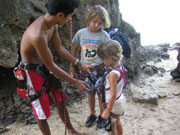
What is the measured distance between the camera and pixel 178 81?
197 inches

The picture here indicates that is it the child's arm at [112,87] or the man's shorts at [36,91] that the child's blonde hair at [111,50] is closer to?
the child's arm at [112,87]

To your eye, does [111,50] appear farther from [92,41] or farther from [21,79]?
[21,79]

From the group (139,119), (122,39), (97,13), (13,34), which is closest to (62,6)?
(97,13)

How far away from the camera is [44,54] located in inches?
69.5

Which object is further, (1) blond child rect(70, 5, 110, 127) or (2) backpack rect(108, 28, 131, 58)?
(2) backpack rect(108, 28, 131, 58)

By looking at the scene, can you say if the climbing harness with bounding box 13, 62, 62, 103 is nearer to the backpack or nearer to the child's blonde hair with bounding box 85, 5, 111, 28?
the child's blonde hair with bounding box 85, 5, 111, 28

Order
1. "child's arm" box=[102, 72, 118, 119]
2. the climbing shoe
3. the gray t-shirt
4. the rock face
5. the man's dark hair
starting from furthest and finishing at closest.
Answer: the climbing shoe < the rock face < the gray t-shirt < "child's arm" box=[102, 72, 118, 119] < the man's dark hair

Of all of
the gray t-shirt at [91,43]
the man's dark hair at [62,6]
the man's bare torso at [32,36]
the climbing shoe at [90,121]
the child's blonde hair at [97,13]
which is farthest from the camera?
the climbing shoe at [90,121]

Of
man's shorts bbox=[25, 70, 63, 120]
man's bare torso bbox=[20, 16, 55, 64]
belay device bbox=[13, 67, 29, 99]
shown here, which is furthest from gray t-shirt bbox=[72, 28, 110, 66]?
belay device bbox=[13, 67, 29, 99]

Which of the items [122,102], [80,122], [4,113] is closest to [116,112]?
[122,102]

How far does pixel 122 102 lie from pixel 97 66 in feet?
2.69

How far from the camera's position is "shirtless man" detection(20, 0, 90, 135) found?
167 centimetres

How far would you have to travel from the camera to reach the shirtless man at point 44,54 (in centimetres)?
167

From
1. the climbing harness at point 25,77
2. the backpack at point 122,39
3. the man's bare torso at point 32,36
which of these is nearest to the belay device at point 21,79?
the climbing harness at point 25,77
